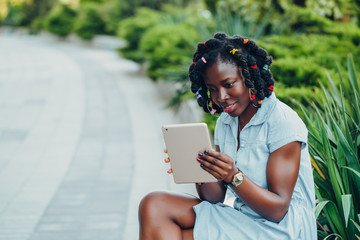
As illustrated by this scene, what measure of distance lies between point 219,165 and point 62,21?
25.5 metres

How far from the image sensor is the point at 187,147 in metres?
2.10

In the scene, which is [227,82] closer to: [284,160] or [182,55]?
[284,160]

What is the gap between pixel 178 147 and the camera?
214 centimetres

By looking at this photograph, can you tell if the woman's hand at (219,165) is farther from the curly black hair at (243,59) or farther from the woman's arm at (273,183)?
the curly black hair at (243,59)

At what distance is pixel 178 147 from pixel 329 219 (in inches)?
35.9

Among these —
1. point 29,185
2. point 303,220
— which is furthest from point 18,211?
point 303,220

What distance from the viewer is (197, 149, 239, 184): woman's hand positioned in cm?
192

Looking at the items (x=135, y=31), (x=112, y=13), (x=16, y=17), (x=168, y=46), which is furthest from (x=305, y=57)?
(x=16, y=17)

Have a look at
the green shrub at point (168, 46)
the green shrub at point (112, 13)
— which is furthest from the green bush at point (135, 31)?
the green shrub at point (112, 13)

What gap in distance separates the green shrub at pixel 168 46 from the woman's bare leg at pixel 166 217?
188 inches

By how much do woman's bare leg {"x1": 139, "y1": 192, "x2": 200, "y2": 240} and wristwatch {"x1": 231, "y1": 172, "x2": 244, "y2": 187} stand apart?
0.42 m

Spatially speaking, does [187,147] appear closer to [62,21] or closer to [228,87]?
[228,87]

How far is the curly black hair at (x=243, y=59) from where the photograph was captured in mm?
2158

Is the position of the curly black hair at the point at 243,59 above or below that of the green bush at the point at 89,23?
above
